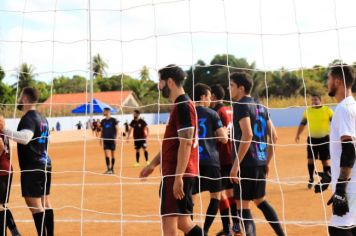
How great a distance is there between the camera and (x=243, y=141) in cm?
492

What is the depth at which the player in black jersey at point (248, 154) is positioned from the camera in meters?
4.97

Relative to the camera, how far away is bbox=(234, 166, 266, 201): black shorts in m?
5.05

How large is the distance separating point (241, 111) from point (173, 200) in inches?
50.0

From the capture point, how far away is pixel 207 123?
579 centimetres

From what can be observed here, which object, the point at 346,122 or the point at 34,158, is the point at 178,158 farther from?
the point at 34,158

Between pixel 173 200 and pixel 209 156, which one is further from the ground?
pixel 209 156

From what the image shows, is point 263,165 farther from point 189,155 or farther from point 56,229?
point 56,229

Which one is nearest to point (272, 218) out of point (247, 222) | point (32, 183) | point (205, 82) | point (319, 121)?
point (247, 222)

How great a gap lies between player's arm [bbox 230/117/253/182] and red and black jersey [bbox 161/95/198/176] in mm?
686

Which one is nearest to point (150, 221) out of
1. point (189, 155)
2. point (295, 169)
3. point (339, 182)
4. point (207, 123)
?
point (207, 123)

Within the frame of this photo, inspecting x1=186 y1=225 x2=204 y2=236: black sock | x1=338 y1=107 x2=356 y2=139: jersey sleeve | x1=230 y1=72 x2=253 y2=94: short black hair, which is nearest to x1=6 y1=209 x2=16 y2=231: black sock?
x1=186 y1=225 x2=204 y2=236: black sock

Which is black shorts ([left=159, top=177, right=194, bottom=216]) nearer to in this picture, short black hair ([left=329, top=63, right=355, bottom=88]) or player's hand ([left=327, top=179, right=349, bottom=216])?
player's hand ([left=327, top=179, right=349, bottom=216])

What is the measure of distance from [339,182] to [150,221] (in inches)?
146

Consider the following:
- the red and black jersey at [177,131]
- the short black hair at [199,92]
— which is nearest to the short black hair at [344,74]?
the red and black jersey at [177,131]
